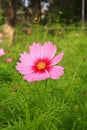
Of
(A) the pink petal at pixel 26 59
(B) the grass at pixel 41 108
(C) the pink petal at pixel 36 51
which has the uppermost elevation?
(C) the pink petal at pixel 36 51

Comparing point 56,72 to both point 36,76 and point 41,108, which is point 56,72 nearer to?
point 36,76

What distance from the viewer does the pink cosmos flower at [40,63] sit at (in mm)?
1163

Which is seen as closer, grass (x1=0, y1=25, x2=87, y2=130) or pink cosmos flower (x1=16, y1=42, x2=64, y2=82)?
pink cosmos flower (x1=16, y1=42, x2=64, y2=82)

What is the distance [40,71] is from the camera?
3.91ft

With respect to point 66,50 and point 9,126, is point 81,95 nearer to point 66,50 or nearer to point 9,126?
point 9,126

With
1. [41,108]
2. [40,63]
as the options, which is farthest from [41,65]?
[41,108]

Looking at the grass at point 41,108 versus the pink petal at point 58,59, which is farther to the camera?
the grass at point 41,108

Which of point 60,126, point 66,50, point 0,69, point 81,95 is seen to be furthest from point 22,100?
point 66,50

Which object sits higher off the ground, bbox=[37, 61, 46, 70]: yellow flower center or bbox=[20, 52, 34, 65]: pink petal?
bbox=[20, 52, 34, 65]: pink petal

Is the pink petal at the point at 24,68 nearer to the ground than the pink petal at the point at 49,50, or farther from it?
nearer to the ground

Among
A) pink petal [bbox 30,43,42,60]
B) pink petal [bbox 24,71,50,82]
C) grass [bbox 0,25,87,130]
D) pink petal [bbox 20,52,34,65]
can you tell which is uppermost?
pink petal [bbox 30,43,42,60]

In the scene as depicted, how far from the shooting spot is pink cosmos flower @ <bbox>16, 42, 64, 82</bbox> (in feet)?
3.82

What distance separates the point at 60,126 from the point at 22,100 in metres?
0.17

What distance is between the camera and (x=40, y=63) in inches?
49.1
